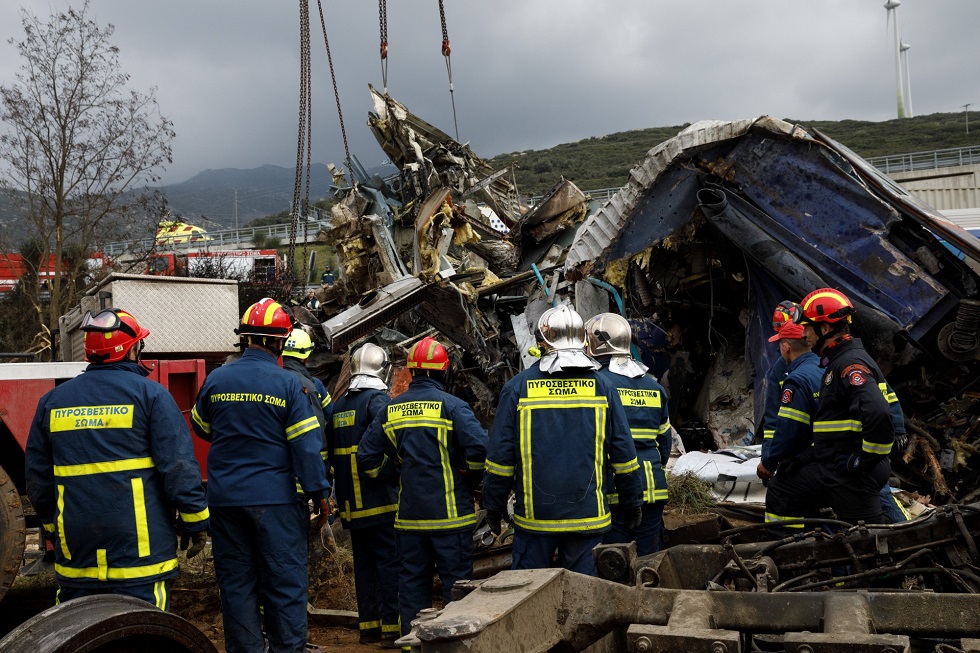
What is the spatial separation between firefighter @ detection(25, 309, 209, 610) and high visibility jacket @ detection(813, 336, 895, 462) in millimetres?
3220

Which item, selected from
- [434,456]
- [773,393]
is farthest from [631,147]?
[434,456]

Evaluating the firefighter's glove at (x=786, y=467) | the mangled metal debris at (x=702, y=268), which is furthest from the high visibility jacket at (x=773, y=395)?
the mangled metal debris at (x=702, y=268)

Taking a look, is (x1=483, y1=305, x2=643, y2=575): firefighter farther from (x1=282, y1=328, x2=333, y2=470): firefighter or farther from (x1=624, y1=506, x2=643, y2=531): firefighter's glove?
(x1=282, y1=328, x2=333, y2=470): firefighter

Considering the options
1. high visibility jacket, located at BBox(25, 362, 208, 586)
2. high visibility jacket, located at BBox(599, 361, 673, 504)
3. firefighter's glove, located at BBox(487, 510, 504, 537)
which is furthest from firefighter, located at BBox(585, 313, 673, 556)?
high visibility jacket, located at BBox(25, 362, 208, 586)

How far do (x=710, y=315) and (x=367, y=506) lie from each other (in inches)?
215

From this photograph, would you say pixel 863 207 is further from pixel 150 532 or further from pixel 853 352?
pixel 150 532

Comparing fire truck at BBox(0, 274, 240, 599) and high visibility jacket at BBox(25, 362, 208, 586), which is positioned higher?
fire truck at BBox(0, 274, 240, 599)

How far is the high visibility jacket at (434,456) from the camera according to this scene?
4.87m

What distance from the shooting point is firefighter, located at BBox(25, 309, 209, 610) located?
12.0ft

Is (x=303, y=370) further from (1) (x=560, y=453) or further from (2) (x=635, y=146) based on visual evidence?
(2) (x=635, y=146)

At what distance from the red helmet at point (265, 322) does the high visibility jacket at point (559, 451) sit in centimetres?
127

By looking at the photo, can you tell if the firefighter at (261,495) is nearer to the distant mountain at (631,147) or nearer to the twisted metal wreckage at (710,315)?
the twisted metal wreckage at (710,315)

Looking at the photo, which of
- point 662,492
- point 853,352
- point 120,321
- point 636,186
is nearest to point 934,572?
point 853,352

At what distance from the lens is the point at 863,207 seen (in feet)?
26.2
